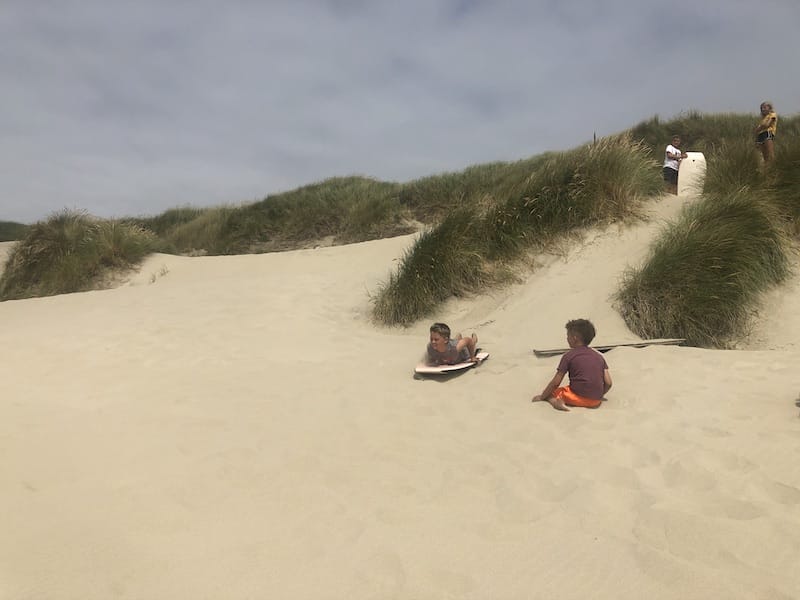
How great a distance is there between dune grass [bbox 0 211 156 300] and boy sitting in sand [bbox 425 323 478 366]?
9.82 metres

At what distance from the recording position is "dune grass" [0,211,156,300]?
12273mm

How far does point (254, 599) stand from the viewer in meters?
2.14

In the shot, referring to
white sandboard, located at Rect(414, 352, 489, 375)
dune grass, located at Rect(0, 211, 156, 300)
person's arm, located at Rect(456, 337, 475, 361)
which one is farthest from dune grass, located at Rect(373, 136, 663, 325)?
dune grass, located at Rect(0, 211, 156, 300)

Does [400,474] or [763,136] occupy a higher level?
[763,136]

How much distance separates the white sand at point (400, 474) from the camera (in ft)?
7.32

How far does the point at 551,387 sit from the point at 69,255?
12496 mm

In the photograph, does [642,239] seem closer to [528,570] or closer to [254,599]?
[528,570]

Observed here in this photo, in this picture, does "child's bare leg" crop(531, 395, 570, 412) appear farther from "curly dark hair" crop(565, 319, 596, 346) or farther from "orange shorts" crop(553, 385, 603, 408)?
"curly dark hair" crop(565, 319, 596, 346)

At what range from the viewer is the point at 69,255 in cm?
1271

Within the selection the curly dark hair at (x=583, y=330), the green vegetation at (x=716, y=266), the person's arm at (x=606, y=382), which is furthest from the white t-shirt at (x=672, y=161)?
the person's arm at (x=606, y=382)

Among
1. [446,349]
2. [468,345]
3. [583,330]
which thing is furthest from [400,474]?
[468,345]

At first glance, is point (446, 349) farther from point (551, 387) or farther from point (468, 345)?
point (551, 387)

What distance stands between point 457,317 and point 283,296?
3280mm

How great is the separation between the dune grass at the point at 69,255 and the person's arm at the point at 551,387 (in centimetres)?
1120
